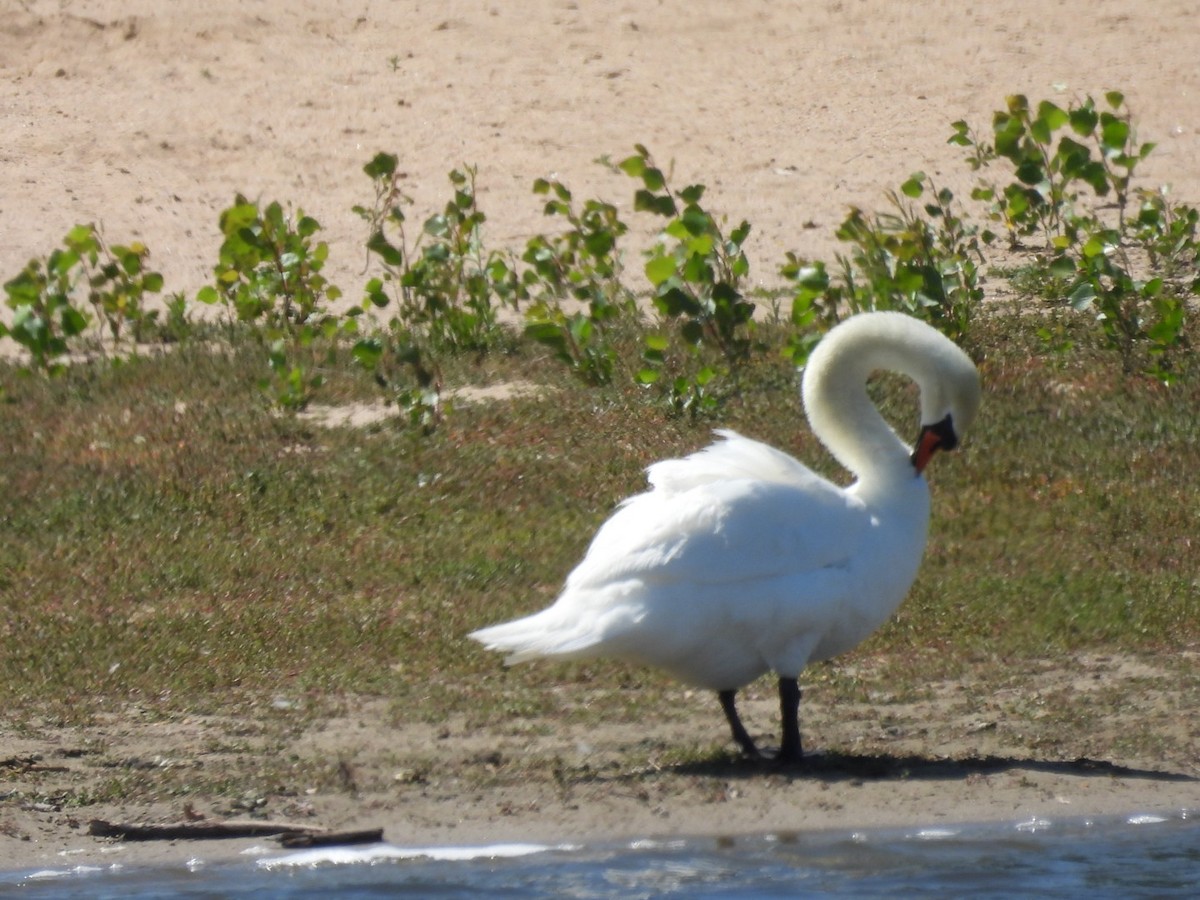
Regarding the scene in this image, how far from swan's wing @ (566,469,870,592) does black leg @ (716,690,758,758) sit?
460 mm

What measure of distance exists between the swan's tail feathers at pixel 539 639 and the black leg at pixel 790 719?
0.54 metres

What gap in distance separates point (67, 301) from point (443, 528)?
3.41 meters

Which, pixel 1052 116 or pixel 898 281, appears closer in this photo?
pixel 898 281

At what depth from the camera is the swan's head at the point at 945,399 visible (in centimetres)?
579

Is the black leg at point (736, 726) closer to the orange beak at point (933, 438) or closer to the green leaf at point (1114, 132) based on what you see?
the orange beak at point (933, 438)

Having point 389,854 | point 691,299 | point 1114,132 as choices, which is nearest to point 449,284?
point 691,299

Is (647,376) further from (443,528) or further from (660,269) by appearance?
(443,528)

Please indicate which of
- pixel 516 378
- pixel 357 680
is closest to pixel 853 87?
pixel 516 378

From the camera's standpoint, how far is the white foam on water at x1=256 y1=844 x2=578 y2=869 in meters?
5.10

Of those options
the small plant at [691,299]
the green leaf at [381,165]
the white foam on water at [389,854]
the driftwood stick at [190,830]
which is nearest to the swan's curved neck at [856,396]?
the white foam on water at [389,854]

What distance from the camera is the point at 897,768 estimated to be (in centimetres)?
562

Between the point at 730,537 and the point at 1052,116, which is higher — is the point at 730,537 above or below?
below

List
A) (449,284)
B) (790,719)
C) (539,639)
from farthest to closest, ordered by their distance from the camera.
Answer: (449,284), (790,719), (539,639)

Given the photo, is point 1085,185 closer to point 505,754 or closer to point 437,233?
point 437,233
